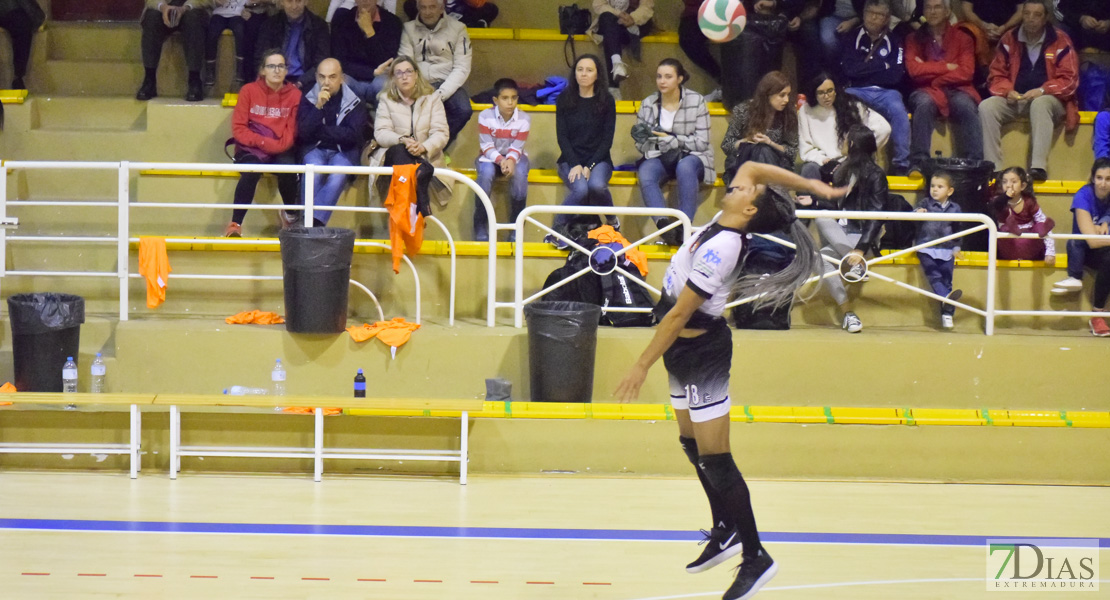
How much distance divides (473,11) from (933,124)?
156 inches

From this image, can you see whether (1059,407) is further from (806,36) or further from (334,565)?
(334,565)

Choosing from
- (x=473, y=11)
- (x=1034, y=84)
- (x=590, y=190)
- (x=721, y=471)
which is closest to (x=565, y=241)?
(x=590, y=190)

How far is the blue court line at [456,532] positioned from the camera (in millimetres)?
5977

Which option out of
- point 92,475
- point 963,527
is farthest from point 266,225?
point 963,527

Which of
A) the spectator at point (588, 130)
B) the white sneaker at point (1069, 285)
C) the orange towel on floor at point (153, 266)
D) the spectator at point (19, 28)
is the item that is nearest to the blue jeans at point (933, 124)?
the white sneaker at point (1069, 285)

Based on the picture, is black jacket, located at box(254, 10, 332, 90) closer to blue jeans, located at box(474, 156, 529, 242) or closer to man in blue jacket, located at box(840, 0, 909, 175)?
blue jeans, located at box(474, 156, 529, 242)

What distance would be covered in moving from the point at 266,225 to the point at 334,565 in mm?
3788

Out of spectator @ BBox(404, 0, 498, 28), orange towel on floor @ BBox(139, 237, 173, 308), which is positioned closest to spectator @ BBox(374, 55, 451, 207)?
orange towel on floor @ BBox(139, 237, 173, 308)

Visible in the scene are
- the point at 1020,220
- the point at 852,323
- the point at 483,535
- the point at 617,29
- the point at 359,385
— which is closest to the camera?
the point at 483,535

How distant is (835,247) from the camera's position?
8.18 m

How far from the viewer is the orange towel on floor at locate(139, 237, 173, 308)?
25.3 ft

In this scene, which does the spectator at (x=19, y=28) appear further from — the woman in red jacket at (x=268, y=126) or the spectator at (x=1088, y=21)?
the spectator at (x=1088, y=21)

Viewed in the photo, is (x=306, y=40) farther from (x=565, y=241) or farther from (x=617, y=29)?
(x=565, y=241)

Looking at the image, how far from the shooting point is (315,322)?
291 inches
